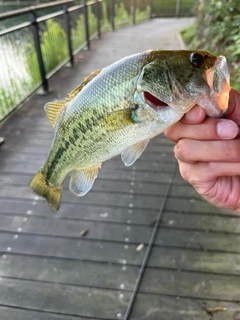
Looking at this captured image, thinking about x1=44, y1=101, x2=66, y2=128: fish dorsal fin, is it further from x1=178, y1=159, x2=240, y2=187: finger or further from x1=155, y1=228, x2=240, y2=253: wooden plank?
x1=155, y1=228, x2=240, y2=253: wooden plank

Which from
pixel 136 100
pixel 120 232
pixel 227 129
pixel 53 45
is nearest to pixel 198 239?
pixel 120 232

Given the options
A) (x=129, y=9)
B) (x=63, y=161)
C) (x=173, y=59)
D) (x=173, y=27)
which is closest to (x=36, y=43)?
(x=63, y=161)

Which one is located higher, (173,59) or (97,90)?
(173,59)

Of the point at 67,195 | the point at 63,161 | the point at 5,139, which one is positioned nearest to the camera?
the point at 63,161

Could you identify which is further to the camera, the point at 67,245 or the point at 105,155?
the point at 67,245

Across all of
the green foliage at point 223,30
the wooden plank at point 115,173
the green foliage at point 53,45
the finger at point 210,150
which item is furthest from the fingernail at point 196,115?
the green foliage at point 53,45

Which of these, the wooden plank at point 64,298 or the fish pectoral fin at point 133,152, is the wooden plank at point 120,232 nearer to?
the wooden plank at point 64,298

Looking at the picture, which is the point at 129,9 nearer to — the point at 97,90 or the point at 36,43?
the point at 36,43
